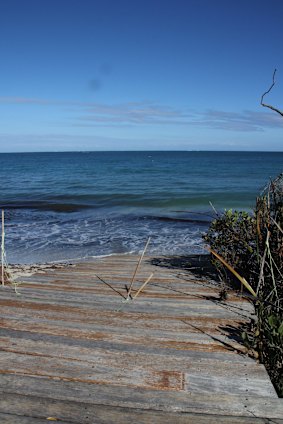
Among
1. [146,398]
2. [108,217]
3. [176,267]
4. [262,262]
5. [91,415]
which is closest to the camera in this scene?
[91,415]

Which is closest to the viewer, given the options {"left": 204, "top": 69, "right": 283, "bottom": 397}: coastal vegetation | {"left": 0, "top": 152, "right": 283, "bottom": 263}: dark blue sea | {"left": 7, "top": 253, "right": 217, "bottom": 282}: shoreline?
{"left": 204, "top": 69, "right": 283, "bottom": 397}: coastal vegetation

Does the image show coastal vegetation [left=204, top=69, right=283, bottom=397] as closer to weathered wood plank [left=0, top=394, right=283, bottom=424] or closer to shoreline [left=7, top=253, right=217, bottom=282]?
shoreline [left=7, top=253, right=217, bottom=282]

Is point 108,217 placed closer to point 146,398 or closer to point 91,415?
point 146,398

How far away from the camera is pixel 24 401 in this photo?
2344mm

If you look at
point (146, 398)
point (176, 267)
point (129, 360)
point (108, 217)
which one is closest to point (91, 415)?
point (146, 398)

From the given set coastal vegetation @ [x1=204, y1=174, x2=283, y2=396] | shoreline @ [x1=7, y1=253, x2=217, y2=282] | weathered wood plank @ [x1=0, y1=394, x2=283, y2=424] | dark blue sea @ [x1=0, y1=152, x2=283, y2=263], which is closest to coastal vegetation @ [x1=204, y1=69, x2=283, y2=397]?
coastal vegetation @ [x1=204, y1=174, x2=283, y2=396]

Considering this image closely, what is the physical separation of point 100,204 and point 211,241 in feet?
52.1

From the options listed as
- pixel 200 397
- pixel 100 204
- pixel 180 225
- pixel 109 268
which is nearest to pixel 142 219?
pixel 180 225

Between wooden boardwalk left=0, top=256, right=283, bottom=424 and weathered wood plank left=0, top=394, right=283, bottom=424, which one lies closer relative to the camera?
weathered wood plank left=0, top=394, right=283, bottom=424

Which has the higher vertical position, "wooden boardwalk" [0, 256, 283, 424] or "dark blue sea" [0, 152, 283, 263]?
"wooden boardwalk" [0, 256, 283, 424]

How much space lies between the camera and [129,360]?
9.73ft

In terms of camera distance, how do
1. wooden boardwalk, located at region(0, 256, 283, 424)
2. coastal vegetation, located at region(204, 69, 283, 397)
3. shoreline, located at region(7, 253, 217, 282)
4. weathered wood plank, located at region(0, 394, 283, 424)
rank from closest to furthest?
1. weathered wood plank, located at region(0, 394, 283, 424)
2. wooden boardwalk, located at region(0, 256, 283, 424)
3. coastal vegetation, located at region(204, 69, 283, 397)
4. shoreline, located at region(7, 253, 217, 282)

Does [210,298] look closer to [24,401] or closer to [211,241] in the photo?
[211,241]

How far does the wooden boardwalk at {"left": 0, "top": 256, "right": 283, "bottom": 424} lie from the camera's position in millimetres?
2299
